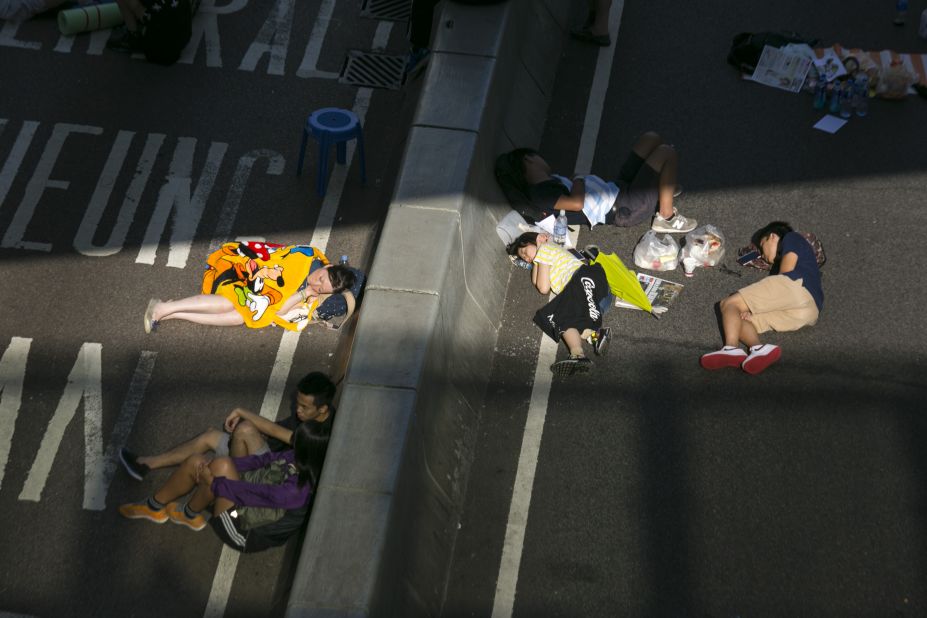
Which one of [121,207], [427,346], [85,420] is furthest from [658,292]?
[121,207]

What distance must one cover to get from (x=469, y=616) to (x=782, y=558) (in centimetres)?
212

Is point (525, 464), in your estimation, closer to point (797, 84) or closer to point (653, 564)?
point (653, 564)

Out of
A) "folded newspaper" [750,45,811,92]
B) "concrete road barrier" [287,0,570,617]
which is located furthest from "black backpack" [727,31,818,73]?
"concrete road barrier" [287,0,570,617]

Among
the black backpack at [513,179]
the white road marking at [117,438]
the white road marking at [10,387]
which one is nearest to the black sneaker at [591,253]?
the black backpack at [513,179]

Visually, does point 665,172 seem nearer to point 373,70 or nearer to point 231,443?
point 373,70

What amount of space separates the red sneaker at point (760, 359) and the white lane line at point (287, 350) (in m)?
3.53

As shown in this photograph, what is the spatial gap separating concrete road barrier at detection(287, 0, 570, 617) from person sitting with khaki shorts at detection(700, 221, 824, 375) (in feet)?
5.92

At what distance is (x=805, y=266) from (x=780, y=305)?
0.42 m

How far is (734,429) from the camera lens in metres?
7.73

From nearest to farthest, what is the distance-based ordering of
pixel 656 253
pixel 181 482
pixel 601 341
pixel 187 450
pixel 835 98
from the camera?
1. pixel 181 482
2. pixel 187 450
3. pixel 601 341
4. pixel 656 253
5. pixel 835 98

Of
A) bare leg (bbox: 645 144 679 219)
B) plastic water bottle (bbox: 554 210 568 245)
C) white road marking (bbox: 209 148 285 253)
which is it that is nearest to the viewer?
plastic water bottle (bbox: 554 210 568 245)

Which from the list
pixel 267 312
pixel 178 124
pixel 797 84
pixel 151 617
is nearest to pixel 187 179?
pixel 178 124

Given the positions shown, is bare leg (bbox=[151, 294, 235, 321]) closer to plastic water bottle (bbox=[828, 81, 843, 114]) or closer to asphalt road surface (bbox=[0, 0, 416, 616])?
asphalt road surface (bbox=[0, 0, 416, 616])

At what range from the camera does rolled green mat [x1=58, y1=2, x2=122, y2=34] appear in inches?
441
